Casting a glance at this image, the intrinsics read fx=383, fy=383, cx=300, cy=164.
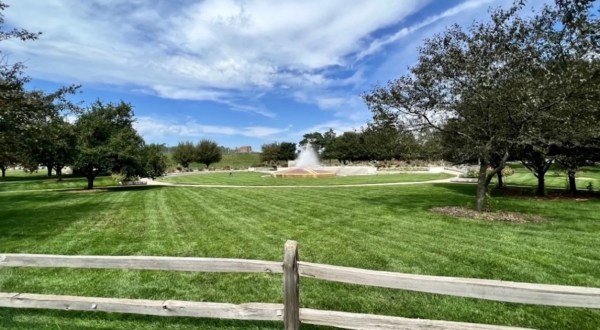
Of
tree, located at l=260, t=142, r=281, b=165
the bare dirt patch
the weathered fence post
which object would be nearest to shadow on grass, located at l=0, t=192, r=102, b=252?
the weathered fence post

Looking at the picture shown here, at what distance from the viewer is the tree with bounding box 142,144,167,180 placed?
28922 mm

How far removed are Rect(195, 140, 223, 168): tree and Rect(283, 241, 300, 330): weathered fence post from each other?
78.7 metres

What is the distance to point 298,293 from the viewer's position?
4.00 meters

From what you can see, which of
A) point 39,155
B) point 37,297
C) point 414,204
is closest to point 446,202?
point 414,204

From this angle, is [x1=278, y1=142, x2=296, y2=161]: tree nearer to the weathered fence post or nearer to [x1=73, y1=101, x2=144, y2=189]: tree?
[x1=73, y1=101, x2=144, y2=189]: tree

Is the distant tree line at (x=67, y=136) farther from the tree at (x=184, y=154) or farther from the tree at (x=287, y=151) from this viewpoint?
the tree at (x=287, y=151)

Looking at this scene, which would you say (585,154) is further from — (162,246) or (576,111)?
(162,246)

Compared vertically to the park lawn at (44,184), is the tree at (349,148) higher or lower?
higher

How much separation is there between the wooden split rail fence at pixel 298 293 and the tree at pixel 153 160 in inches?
995

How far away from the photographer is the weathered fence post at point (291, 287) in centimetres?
394

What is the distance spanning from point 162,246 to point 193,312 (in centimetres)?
593

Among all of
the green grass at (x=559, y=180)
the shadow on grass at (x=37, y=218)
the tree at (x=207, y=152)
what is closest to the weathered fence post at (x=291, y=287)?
the shadow on grass at (x=37, y=218)

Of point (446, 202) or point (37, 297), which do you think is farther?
point (446, 202)

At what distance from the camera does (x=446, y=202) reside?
58.2ft
